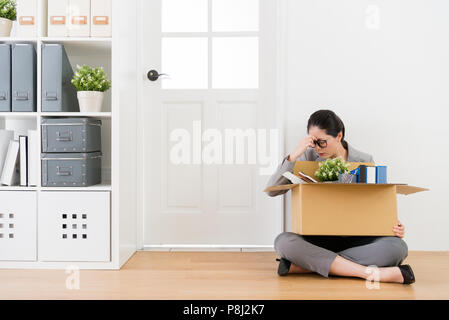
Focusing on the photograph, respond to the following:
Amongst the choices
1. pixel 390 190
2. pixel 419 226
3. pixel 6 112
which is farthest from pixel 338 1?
pixel 6 112

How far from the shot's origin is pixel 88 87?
1884 mm

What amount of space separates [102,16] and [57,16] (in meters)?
0.21

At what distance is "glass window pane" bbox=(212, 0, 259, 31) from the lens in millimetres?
2326

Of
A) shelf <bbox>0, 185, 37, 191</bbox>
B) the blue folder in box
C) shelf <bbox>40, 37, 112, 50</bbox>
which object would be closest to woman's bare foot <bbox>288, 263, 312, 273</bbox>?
the blue folder in box

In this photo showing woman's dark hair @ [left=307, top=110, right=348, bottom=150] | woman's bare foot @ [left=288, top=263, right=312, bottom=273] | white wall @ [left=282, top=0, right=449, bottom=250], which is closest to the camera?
woman's bare foot @ [left=288, top=263, right=312, bottom=273]

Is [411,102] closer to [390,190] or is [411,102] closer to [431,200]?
[431,200]

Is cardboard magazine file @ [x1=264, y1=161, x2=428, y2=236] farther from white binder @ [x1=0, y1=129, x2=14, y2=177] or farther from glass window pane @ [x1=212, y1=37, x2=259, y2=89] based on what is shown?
white binder @ [x1=0, y1=129, x2=14, y2=177]

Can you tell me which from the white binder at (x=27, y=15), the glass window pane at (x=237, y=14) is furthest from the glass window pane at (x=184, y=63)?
the white binder at (x=27, y=15)

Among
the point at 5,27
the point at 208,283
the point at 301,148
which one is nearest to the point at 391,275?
the point at 301,148

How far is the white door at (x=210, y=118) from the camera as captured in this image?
2.33m

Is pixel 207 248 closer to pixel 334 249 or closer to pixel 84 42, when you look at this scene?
pixel 334 249

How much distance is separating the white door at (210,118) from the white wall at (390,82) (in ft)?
0.80

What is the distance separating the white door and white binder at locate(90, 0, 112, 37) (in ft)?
1.44

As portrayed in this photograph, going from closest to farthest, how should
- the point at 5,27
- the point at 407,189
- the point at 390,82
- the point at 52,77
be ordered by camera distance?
1. the point at 407,189
2. the point at 52,77
3. the point at 5,27
4. the point at 390,82
